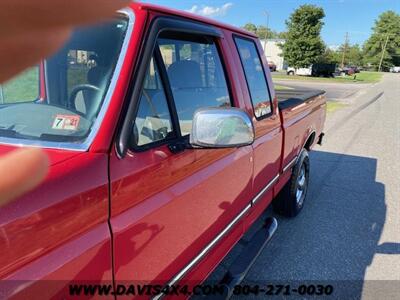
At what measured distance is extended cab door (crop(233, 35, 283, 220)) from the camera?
2.86m

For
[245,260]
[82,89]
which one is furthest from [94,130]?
[245,260]

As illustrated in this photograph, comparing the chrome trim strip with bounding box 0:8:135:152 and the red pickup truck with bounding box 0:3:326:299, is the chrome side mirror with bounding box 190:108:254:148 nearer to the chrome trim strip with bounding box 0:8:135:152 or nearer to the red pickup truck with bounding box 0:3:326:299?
the red pickup truck with bounding box 0:3:326:299

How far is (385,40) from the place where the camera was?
97938 millimetres

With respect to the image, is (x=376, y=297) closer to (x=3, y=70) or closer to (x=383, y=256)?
(x=383, y=256)

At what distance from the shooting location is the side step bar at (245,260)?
2420 mm

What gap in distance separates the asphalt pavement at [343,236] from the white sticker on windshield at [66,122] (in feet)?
7.13

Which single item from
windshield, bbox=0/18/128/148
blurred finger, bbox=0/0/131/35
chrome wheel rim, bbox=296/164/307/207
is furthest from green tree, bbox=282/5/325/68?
blurred finger, bbox=0/0/131/35

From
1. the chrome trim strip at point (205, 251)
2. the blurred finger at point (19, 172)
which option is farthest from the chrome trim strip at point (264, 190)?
the blurred finger at point (19, 172)

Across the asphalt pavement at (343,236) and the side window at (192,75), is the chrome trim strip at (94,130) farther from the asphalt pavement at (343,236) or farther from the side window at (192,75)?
the asphalt pavement at (343,236)

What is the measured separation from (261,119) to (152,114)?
139 cm

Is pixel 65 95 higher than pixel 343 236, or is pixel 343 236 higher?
pixel 65 95

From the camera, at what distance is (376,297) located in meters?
3.13

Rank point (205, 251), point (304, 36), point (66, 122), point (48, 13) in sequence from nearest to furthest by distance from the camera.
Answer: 1. point (48, 13)
2. point (66, 122)
3. point (205, 251)
4. point (304, 36)

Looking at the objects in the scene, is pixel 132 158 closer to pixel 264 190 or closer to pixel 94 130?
pixel 94 130
